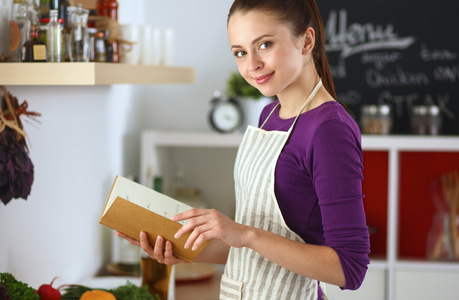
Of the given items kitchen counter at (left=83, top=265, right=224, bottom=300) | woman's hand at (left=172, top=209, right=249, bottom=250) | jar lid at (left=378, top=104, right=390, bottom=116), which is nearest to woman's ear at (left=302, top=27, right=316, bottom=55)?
woman's hand at (left=172, top=209, right=249, bottom=250)

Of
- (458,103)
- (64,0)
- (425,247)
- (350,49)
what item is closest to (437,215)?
(425,247)

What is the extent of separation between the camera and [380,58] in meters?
2.70

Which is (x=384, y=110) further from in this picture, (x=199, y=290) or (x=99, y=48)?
(x=99, y=48)

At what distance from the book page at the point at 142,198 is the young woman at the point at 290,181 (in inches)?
2.6

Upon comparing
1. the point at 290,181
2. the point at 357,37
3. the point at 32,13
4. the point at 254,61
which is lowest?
the point at 290,181

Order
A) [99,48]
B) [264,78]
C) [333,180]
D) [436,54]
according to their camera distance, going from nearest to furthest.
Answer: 1. [333,180]
2. [264,78]
3. [99,48]
4. [436,54]

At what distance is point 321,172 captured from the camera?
108 centimetres

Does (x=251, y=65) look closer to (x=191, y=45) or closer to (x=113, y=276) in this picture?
(x=113, y=276)

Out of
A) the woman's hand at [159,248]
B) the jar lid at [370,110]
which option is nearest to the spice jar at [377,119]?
the jar lid at [370,110]

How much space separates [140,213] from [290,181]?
293 mm

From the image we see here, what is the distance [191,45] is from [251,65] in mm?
1668

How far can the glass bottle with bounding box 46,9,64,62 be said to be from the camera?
130 cm

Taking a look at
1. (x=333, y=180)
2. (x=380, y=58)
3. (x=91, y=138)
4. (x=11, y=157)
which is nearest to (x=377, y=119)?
(x=380, y=58)

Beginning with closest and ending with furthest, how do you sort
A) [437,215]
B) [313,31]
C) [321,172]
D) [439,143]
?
1. [321,172]
2. [313,31]
3. [439,143]
4. [437,215]
